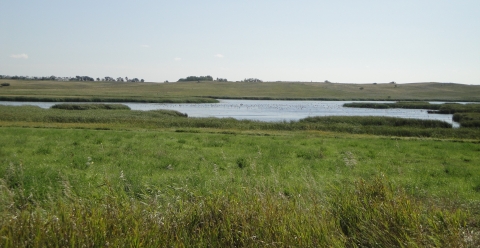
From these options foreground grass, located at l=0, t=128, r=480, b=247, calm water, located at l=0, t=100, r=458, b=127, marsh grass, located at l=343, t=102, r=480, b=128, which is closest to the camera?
foreground grass, located at l=0, t=128, r=480, b=247

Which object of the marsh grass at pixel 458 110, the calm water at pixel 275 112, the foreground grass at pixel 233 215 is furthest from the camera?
the calm water at pixel 275 112

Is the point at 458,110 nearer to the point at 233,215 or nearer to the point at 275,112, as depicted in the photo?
the point at 275,112

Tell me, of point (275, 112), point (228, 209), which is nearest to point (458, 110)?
point (275, 112)

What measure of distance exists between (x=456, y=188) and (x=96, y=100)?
279ft

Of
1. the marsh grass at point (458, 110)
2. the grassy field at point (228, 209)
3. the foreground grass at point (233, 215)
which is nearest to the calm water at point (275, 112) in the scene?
the marsh grass at point (458, 110)

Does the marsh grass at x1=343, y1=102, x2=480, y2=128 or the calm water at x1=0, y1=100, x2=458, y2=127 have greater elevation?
the marsh grass at x1=343, y1=102, x2=480, y2=128

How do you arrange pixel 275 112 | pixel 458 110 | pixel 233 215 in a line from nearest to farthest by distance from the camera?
1. pixel 233 215
2. pixel 458 110
3. pixel 275 112

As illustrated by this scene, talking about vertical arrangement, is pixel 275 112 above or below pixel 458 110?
below

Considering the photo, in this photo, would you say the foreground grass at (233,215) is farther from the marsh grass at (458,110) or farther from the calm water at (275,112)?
the calm water at (275,112)

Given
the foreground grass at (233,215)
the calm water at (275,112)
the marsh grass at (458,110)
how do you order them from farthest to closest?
the calm water at (275,112), the marsh grass at (458,110), the foreground grass at (233,215)

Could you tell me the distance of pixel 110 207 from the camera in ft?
23.6

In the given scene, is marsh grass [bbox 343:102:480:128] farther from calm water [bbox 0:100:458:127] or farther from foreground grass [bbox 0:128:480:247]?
Result: foreground grass [bbox 0:128:480:247]

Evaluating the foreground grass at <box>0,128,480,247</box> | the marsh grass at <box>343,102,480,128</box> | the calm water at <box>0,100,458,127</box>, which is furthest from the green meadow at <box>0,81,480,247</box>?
the calm water at <box>0,100,458,127</box>

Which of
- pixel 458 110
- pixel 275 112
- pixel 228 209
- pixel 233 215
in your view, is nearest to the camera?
pixel 233 215
